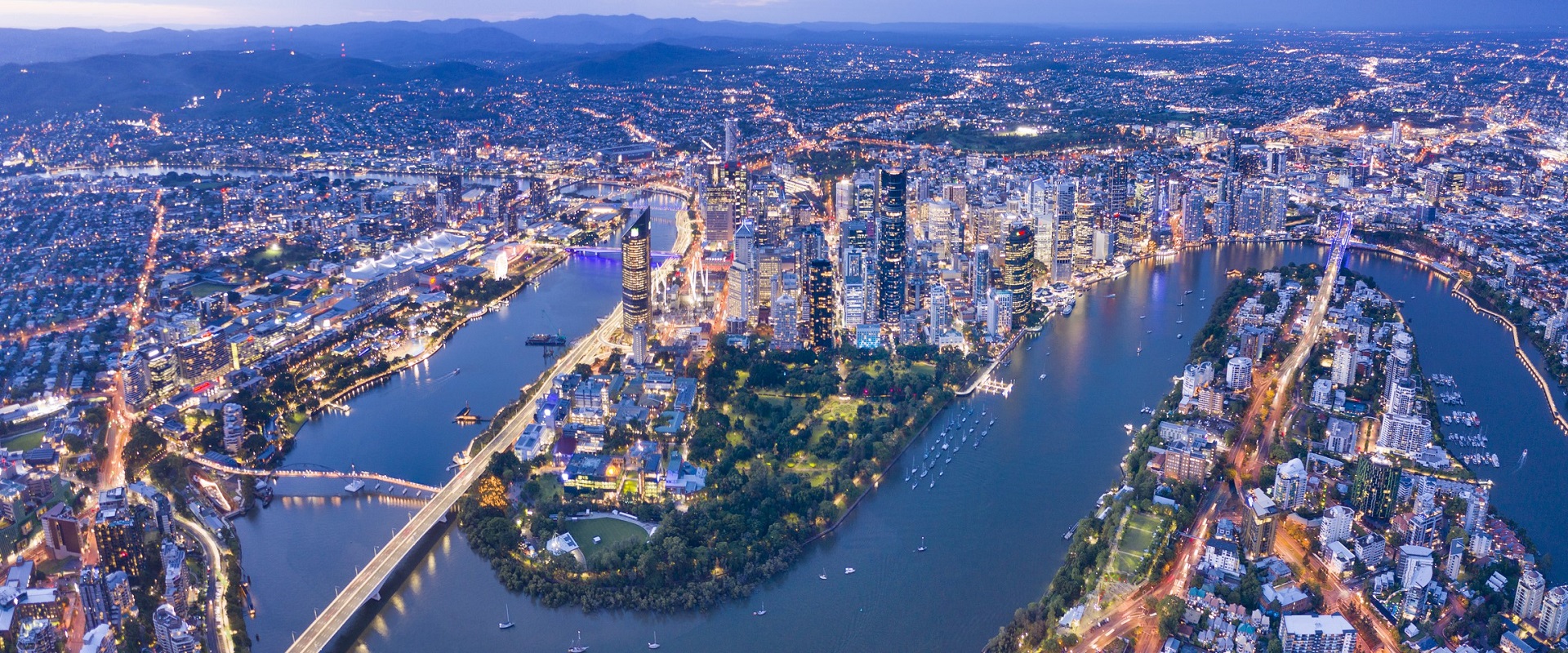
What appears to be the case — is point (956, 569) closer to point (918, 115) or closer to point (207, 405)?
point (207, 405)

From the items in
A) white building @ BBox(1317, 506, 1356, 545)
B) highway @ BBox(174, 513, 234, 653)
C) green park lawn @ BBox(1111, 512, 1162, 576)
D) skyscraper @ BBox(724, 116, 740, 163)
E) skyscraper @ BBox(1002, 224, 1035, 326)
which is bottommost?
highway @ BBox(174, 513, 234, 653)

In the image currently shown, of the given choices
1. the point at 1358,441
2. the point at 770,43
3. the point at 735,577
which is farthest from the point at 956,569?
the point at 770,43

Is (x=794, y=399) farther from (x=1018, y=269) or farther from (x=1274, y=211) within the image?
(x=1274, y=211)

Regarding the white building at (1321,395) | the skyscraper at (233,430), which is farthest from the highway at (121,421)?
the white building at (1321,395)

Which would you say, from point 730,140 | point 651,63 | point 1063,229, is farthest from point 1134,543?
point 651,63

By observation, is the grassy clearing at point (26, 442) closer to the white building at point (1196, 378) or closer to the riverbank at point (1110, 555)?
the riverbank at point (1110, 555)

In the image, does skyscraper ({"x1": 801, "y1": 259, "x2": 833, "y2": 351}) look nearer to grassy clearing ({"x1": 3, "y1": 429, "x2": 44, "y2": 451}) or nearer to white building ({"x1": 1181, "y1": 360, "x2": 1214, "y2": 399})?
white building ({"x1": 1181, "y1": 360, "x2": 1214, "y2": 399})

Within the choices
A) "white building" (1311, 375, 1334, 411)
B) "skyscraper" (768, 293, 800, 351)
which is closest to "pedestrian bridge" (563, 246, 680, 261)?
"skyscraper" (768, 293, 800, 351)
